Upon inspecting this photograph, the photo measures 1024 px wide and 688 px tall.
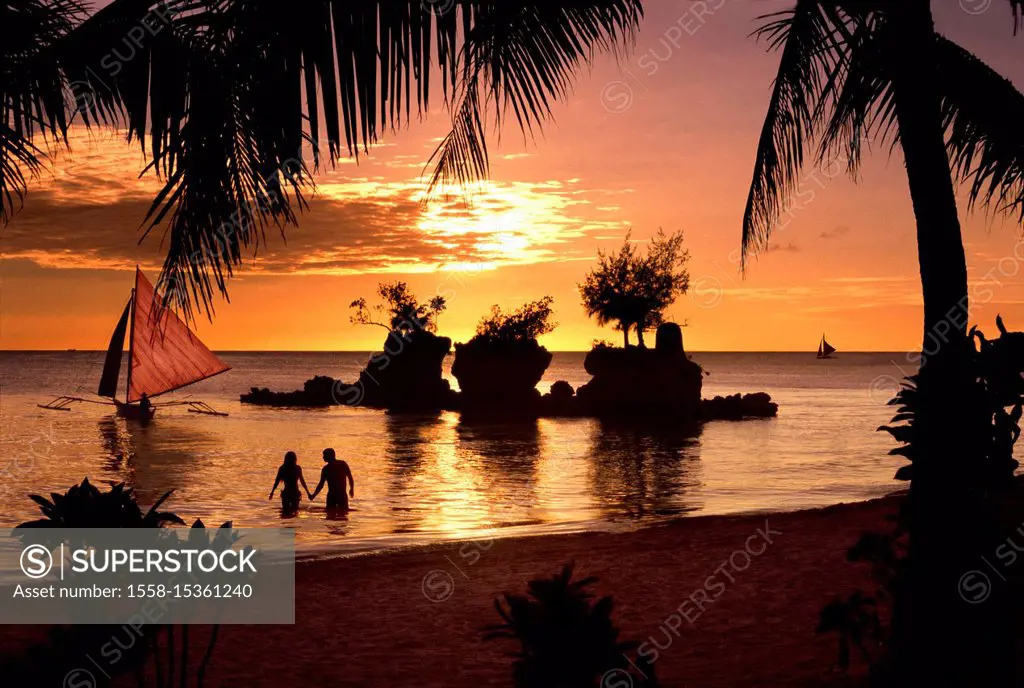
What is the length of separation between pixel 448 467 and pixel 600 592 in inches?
1070

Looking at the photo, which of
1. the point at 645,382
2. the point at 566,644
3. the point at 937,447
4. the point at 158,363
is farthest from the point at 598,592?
the point at 645,382

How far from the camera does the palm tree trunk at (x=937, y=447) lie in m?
5.11

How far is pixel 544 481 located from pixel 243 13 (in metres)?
31.2

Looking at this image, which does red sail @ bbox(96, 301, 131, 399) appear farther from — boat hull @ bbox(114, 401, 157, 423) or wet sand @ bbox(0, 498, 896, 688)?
wet sand @ bbox(0, 498, 896, 688)

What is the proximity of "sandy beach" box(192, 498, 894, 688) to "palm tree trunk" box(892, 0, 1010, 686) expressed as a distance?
70.2 inches

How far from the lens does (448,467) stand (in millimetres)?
38250

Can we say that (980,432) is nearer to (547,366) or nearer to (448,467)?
(448,467)

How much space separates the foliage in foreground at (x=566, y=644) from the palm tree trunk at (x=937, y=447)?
2020mm

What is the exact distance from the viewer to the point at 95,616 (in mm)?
4605

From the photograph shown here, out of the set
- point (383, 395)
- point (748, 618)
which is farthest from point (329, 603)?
point (383, 395)

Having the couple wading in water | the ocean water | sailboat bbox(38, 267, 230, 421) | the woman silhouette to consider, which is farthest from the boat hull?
the woman silhouette

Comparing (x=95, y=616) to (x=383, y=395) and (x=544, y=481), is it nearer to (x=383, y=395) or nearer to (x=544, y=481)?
(x=544, y=481)

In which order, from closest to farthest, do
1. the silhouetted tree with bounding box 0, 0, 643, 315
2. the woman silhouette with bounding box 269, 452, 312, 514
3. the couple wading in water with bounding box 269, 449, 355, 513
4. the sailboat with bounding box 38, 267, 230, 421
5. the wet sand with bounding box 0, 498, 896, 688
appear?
the silhouetted tree with bounding box 0, 0, 643, 315 < the wet sand with bounding box 0, 498, 896, 688 < the couple wading in water with bounding box 269, 449, 355, 513 < the woman silhouette with bounding box 269, 452, 312, 514 < the sailboat with bounding box 38, 267, 230, 421

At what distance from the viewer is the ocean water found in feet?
75.4
